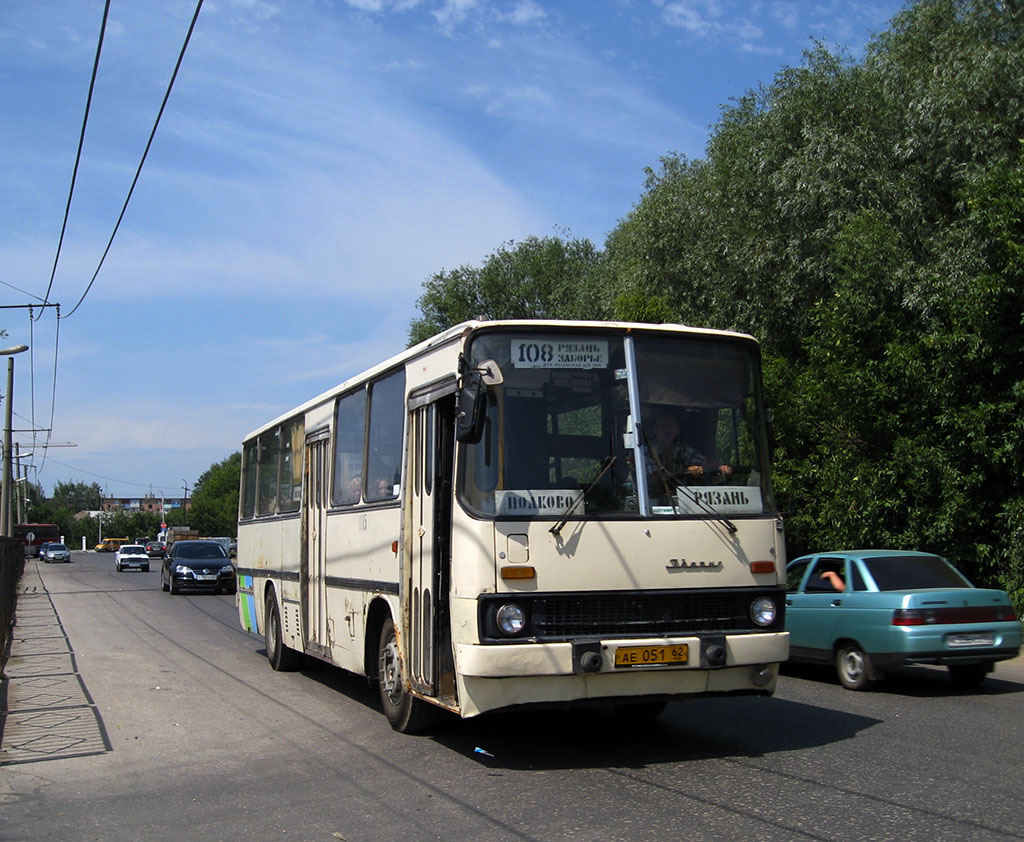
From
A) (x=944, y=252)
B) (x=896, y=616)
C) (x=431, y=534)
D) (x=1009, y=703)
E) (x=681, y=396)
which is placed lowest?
(x=1009, y=703)

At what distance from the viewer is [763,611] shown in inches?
313

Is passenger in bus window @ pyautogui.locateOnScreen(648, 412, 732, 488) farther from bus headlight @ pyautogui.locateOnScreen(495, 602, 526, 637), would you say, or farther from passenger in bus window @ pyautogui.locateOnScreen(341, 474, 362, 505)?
passenger in bus window @ pyautogui.locateOnScreen(341, 474, 362, 505)

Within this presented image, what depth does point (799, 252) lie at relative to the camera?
25.0 m

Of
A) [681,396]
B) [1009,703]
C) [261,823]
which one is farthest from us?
[1009,703]

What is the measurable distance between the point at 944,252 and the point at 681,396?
1482cm

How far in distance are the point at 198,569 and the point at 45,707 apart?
74.2ft

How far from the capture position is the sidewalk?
886 centimetres

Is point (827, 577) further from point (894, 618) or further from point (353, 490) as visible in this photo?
point (353, 490)

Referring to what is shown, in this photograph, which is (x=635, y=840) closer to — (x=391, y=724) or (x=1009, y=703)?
(x=391, y=724)

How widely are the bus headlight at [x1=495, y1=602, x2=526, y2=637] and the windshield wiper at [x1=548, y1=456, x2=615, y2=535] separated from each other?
0.56 meters

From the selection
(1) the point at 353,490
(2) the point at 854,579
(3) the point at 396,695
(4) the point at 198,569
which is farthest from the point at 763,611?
(4) the point at 198,569

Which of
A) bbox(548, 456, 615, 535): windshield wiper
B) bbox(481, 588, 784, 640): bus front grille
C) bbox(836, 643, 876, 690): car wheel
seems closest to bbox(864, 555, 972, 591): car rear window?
bbox(836, 643, 876, 690): car wheel

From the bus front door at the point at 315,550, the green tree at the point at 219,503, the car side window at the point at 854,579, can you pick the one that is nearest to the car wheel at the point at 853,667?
→ the car side window at the point at 854,579

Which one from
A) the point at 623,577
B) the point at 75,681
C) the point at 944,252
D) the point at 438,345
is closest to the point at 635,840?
the point at 623,577
